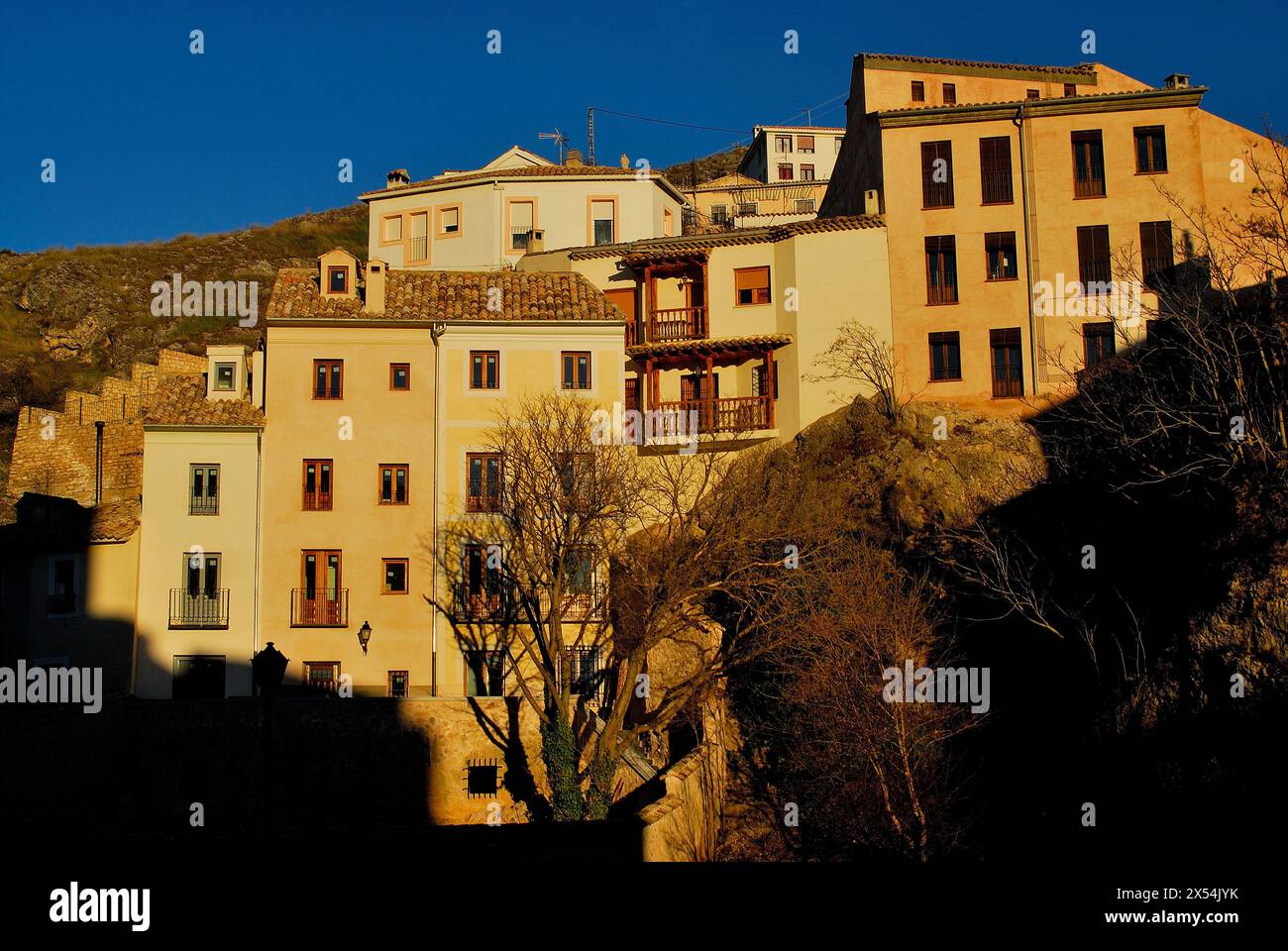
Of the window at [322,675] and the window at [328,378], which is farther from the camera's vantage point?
the window at [328,378]

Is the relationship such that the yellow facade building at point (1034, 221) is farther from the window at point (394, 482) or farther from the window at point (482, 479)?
the window at point (394, 482)

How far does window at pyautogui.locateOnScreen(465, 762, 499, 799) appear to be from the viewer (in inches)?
1262

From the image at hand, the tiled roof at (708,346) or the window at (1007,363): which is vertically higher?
the tiled roof at (708,346)

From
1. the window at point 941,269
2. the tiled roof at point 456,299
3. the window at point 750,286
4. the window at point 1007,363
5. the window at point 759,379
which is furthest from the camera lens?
the window at point 750,286

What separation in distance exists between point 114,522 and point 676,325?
19.4 metres

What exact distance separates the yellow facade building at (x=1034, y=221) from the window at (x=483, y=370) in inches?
531

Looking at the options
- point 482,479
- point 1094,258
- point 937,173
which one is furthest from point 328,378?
point 1094,258

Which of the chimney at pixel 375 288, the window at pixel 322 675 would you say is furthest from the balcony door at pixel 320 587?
the chimney at pixel 375 288

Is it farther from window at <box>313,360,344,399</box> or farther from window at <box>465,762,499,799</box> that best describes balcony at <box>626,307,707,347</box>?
window at <box>465,762,499,799</box>

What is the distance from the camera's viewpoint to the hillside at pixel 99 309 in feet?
214

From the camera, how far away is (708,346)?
4203cm
